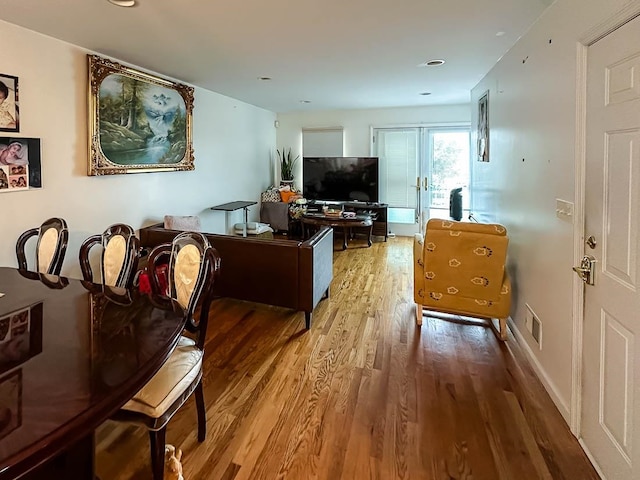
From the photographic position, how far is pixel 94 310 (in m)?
1.63

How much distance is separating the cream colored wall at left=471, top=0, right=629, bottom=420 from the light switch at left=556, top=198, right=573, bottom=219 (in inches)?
1.4

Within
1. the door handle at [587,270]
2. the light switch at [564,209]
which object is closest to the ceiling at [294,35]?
the light switch at [564,209]

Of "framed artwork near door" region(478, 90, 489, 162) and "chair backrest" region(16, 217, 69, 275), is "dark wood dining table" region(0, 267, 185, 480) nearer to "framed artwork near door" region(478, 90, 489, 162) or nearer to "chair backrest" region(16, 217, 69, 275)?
"chair backrest" region(16, 217, 69, 275)

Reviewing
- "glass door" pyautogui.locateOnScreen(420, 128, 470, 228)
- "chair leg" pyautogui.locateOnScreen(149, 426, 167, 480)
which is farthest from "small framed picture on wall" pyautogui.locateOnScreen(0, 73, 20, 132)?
"glass door" pyautogui.locateOnScreen(420, 128, 470, 228)

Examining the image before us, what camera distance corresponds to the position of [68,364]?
3.81 ft

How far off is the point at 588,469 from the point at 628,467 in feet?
0.88

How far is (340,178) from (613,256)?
5798 mm

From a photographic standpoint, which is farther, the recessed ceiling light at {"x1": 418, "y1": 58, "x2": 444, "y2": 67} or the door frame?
the recessed ceiling light at {"x1": 418, "y1": 58, "x2": 444, "y2": 67}

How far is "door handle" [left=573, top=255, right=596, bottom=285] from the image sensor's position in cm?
179

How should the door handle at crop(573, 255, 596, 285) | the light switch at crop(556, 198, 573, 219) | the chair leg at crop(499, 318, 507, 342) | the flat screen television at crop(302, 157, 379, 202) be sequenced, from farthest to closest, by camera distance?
1. the flat screen television at crop(302, 157, 379, 202)
2. the chair leg at crop(499, 318, 507, 342)
3. the light switch at crop(556, 198, 573, 219)
4. the door handle at crop(573, 255, 596, 285)

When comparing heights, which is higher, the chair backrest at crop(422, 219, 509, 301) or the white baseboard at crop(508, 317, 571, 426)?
the chair backrest at crop(422, 219, 509, 301)

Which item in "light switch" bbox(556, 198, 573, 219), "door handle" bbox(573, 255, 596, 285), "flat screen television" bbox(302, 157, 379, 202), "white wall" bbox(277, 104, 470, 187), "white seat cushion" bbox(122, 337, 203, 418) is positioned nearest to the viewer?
"white seat cushion" bbox(122, 337, 203, 418)

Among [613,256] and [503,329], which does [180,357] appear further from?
[503,329]

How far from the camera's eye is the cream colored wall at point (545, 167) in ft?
6.64
